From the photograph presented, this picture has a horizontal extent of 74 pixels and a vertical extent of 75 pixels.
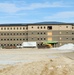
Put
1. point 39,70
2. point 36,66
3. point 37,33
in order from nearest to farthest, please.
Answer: point 39,70
point 36,66
point 37,33

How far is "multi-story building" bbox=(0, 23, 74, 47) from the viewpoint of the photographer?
512 ft

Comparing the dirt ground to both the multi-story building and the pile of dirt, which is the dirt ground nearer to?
the pile of dirt

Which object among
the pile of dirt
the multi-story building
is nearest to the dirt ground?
the pile of dirt

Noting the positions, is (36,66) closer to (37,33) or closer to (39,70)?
(39,70)

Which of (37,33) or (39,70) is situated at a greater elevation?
(37,33)

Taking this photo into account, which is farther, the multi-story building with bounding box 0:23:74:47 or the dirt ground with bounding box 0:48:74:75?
the multi-story building with bounding box 0:23:74:47

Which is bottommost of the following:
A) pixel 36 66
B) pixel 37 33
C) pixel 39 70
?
pixel 36 66

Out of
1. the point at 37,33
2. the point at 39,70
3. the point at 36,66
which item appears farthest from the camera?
the point at 37,33

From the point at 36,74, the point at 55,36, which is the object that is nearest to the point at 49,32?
the point at 55,36

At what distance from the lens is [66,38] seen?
156 meters

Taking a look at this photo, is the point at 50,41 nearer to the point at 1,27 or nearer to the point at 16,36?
the point at 16,36

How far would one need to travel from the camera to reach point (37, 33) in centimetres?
15762

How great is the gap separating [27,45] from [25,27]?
83.7ft

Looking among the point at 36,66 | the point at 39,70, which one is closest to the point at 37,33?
the point at 36,66
